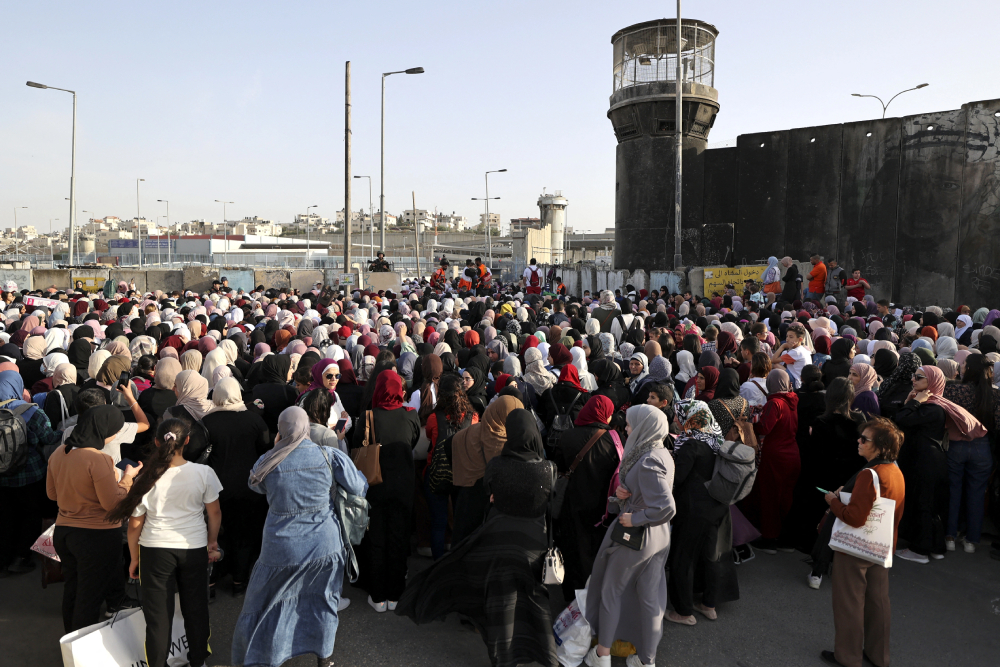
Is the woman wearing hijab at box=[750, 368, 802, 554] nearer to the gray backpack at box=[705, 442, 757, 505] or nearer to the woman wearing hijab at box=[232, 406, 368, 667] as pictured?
the gray backpack at box=[705, 442, 757, 505]

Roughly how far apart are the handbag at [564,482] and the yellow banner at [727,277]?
14156 millimetres

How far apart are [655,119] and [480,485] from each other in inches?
780

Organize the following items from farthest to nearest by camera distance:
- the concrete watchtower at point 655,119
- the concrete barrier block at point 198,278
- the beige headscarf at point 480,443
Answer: the concrete barrier block at point 198,278 < the concrete watchtower at point 655,119 < the beige headscarf at point 480,443

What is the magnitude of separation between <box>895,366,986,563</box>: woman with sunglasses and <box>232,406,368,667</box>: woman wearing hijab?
480cm

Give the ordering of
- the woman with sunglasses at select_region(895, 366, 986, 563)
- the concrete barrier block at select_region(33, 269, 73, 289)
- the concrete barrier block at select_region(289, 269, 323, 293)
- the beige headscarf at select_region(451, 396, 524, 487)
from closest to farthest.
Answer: the beige headscarf at select_region(451, 396, 524, 487)
the woman with sunglasses at select_region(895, 366, 986, 563)
the concrete barrier block at select_region(33, 269, 73, 289)
the concrete barrier block at select_region(289, 269, 323, 293)

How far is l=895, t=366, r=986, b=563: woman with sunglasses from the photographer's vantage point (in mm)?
5539

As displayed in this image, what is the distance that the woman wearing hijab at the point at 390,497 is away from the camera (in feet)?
16.1

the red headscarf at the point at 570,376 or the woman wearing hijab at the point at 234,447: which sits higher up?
the red headscarf at the point at 570,376

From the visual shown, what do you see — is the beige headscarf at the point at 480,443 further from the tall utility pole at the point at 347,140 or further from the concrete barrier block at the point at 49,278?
the concrete barrier block at the point at 49,278

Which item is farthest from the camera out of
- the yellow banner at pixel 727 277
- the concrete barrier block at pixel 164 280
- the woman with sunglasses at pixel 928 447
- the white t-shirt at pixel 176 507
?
the concrete barrier block at pixel 164 280

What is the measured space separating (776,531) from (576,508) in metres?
2.25

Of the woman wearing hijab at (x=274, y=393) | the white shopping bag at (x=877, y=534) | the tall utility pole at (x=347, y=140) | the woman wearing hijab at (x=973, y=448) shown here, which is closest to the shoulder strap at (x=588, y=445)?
the white shopping bag at (x=877, y=534)

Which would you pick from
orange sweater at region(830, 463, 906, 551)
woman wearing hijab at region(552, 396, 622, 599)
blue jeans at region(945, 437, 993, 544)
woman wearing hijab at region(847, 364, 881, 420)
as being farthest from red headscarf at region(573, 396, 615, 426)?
blue jeans at region(945, 437, 993, 544)

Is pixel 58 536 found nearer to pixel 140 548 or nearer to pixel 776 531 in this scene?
pixel 140 548
